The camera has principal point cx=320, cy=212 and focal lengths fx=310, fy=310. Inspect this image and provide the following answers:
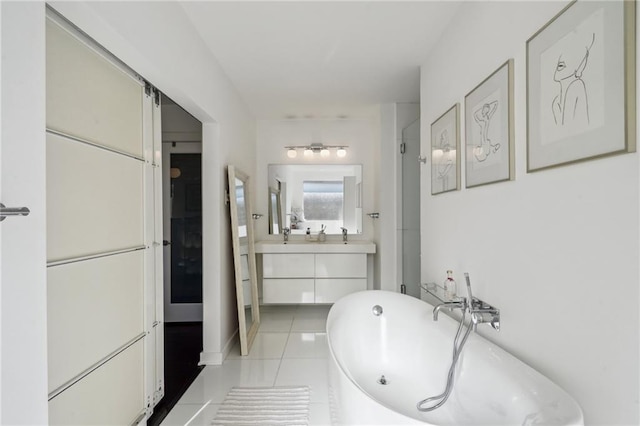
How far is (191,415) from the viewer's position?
1933 millimetres

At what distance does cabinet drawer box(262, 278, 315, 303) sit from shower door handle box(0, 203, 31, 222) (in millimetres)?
3081

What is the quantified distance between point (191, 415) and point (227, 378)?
45 cm

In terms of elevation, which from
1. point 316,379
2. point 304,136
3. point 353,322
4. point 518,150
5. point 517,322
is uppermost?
point 304,136

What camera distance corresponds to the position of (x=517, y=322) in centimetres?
133

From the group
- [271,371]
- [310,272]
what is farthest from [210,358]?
[310,272]

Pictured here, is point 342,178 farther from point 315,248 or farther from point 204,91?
point 204,91

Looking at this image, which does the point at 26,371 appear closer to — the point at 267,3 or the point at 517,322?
the point at 517,322

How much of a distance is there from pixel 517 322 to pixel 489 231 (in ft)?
1.42

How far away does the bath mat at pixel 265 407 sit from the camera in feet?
6.12

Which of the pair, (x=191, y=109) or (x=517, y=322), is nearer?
(x=517, y=322)

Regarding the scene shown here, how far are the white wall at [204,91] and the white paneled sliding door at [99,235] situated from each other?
16 cm

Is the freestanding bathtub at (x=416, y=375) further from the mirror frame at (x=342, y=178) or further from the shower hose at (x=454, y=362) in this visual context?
the mirror frame at (x=342, y=178)

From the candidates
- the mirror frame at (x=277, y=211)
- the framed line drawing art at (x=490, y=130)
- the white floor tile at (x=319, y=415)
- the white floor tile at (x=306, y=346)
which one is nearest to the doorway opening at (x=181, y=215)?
the mirror frame at (x=277, y=211)

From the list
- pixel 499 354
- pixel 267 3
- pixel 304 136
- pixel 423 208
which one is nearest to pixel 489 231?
pixel 499 354
